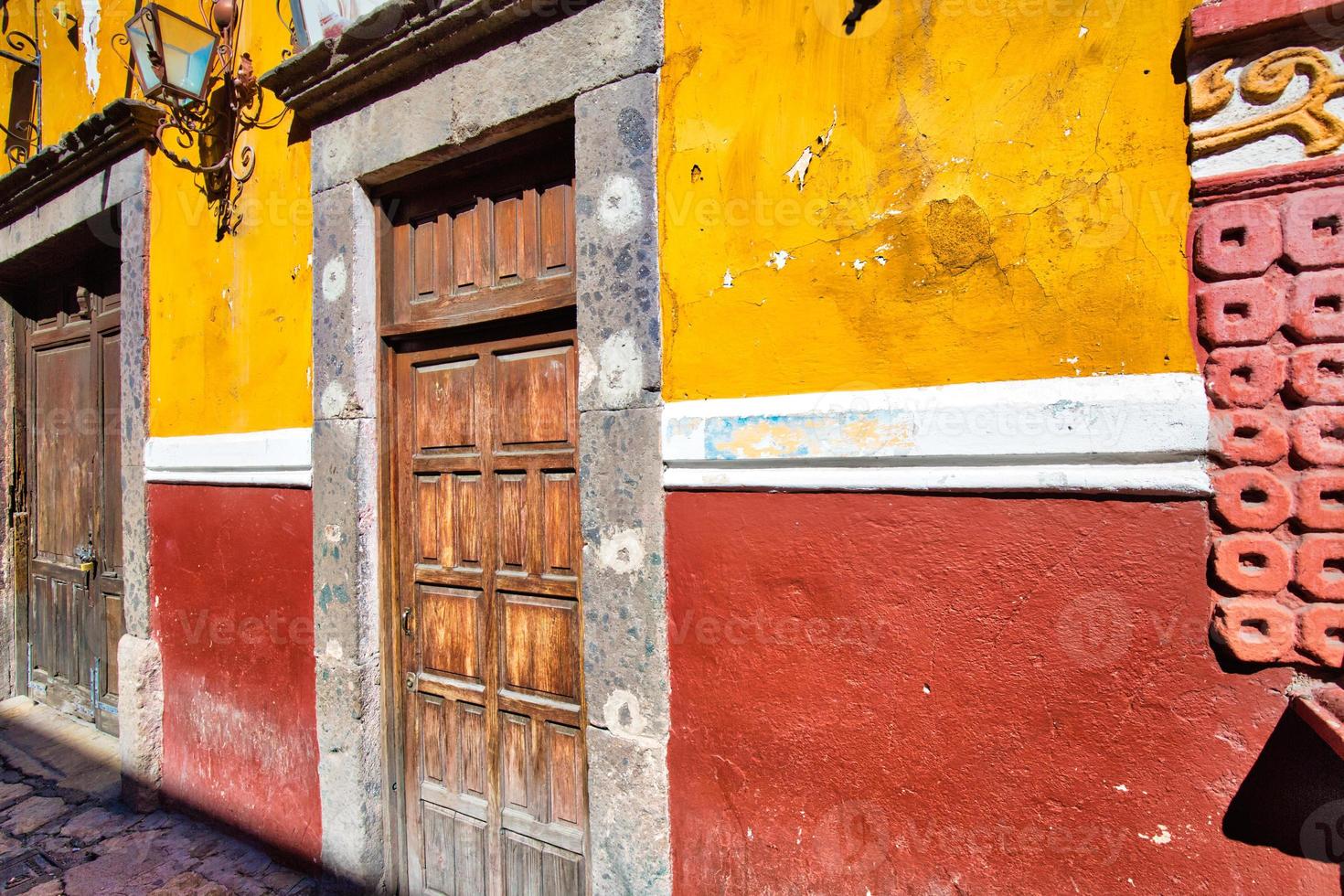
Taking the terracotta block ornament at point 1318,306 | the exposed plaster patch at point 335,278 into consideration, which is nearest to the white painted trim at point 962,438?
the terracotta block ornament at point 1318,306

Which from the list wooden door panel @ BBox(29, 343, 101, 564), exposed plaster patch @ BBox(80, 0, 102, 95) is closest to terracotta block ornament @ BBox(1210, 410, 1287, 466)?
wooden door panel @ BBox(29, 343, 101, 564)

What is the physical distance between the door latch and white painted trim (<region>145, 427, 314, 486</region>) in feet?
4.15

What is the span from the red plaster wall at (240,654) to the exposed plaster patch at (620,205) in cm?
193

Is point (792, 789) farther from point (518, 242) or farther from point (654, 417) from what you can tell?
point (518, 242)

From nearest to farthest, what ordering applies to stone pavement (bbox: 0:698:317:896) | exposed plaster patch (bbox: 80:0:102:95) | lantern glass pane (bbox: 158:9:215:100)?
1. stone pavement (bbox: 0:698:317:896)
2. lantern glass pane (bbox: 158:9:215:100)
3. exposed plaster patch (bbox: 80:0:102:95)

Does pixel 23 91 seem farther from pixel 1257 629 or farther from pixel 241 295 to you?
pixel 1257 629

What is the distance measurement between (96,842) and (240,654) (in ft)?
4.03

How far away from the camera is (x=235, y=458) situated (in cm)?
353

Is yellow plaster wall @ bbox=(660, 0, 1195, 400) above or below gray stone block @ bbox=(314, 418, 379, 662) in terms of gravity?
above

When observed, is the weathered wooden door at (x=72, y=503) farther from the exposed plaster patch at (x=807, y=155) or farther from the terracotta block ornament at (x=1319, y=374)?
the terracotta block ornament at (x=1319, y=374)

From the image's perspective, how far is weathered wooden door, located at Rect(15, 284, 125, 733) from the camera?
4.68 meters

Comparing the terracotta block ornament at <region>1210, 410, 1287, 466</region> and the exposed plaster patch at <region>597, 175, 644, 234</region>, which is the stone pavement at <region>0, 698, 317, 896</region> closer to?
the exposed plaster patch at <region>597, 175, 644, 234</region>

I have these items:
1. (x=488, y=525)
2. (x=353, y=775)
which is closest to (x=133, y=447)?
(x=353, y=775)

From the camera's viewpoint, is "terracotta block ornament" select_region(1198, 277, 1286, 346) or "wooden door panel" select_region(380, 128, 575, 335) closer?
"terracotta block ornament" select_region(1198, 277, 1286, 346)
